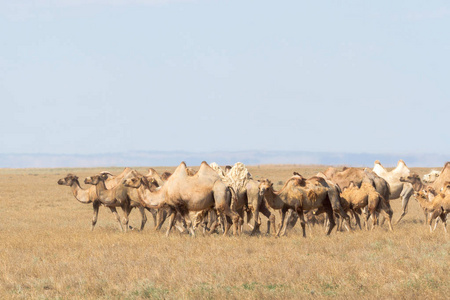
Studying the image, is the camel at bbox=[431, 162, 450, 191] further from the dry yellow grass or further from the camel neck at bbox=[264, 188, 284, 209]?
the camel neck at bbox=[264, 188, 284, 209]

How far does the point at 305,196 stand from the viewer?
1734 cm

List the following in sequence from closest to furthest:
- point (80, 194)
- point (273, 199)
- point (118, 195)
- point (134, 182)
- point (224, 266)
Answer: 1. point (224, 266)
2. point (273, 199)
3. point (134, 182)
4. point (118, 195)
5. point (80, 194)

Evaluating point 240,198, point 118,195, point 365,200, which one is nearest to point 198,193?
point 240,198

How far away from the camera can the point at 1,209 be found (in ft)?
96.2

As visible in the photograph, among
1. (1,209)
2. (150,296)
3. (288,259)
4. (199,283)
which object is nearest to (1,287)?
(150,296)

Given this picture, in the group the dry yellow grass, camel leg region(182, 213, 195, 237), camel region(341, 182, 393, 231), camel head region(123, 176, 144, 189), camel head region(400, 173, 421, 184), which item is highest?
camel head region(123, 176, 144, 189)

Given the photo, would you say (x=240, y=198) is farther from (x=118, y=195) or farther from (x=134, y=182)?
(x=118, y=195)

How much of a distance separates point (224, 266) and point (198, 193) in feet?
17.2

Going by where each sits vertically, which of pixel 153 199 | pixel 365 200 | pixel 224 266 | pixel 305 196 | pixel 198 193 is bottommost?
pixel 224 266

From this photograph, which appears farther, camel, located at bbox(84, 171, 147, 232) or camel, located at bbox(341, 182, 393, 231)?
camel, located at bbox(84, 171, 147, 232)

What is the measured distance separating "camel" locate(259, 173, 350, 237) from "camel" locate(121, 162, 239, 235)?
3.73ft

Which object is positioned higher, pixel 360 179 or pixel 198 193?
pixel 360 179

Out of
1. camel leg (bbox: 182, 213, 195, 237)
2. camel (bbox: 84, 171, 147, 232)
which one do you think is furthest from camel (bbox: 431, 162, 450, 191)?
camel (bbox: 84, 171, 147, 232)

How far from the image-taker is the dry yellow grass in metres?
9.87
